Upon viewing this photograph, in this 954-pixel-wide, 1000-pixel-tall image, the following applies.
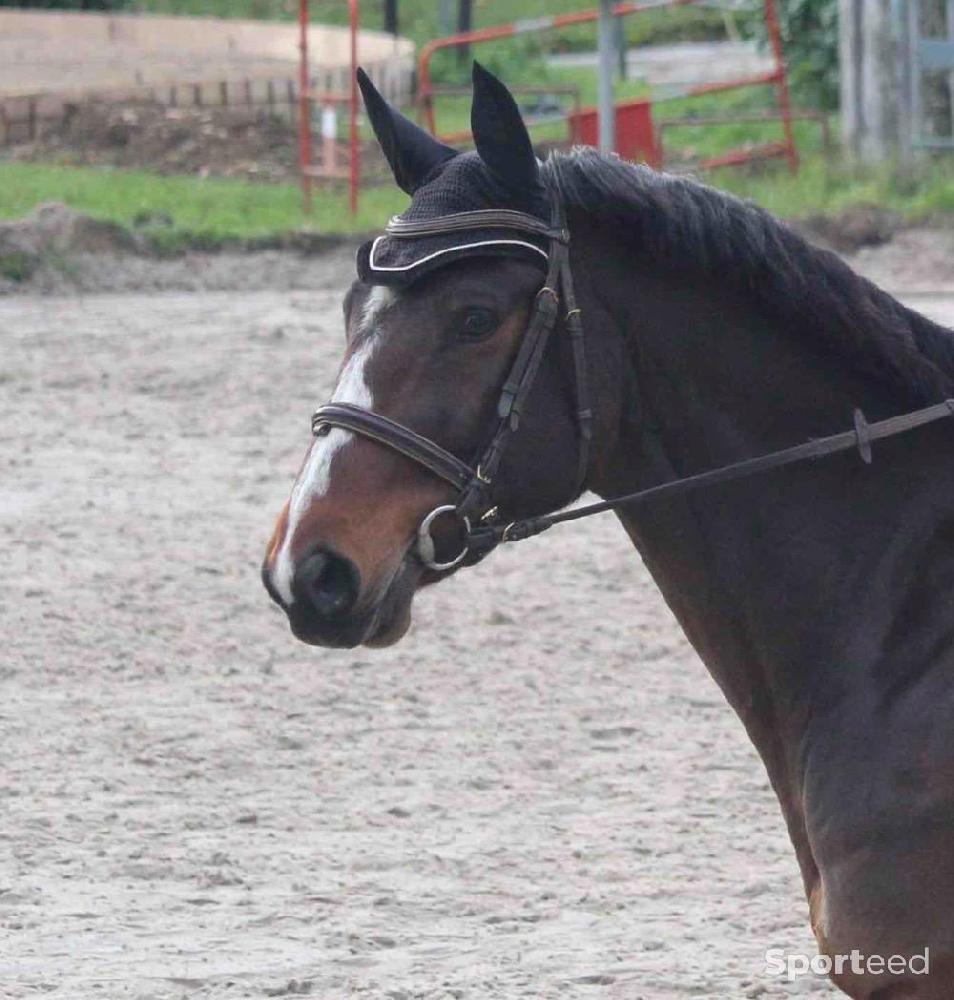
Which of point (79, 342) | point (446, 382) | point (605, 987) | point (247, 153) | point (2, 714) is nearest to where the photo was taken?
point (446, 382)

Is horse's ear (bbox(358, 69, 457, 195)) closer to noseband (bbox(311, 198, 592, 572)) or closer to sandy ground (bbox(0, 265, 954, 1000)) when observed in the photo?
noseband (bbox(311, 198, 592, 572))

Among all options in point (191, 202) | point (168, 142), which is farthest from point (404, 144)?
point (168, 142)

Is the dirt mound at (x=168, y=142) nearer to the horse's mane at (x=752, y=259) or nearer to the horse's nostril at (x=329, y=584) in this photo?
the horse's mane at (x=752, y=259)

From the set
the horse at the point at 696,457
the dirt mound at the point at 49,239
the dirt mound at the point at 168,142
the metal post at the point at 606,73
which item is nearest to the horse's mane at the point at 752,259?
the horse at the point at 696,457

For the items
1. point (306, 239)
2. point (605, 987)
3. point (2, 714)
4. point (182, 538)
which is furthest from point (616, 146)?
point (605, 987)

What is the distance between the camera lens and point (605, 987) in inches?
159

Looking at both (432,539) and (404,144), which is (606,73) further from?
(432,539)

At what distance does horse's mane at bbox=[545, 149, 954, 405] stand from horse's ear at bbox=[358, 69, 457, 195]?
0.65 feet

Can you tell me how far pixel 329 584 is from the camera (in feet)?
8.77

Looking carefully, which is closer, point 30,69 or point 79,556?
point 79,556

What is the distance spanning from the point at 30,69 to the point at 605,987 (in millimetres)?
18421

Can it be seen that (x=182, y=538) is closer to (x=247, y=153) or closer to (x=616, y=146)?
(x=616, y=146)

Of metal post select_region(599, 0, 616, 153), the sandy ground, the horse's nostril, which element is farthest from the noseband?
metal post select_region(599, 0, 616, 153)

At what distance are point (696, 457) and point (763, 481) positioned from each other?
11cm
